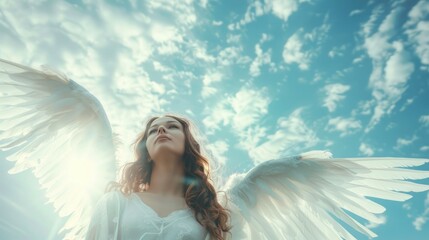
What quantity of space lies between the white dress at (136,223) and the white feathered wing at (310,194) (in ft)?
2.43

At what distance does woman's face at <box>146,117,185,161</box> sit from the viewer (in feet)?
12.9

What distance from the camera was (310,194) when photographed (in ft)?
14.1

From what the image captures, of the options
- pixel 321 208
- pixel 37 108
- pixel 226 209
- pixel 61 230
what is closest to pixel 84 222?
pixel 61 230

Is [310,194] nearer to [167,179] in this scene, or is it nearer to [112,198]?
[167,179]

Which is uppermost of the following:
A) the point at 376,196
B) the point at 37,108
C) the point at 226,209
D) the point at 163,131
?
the point at 37,108

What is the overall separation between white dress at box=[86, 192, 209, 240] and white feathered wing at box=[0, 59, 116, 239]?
57.2 inches

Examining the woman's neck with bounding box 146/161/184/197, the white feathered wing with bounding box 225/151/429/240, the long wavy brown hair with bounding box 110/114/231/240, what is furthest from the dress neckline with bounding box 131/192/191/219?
the white feathered wing with bounding box 225/151/429/240

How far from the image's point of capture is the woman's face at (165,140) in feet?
12.9

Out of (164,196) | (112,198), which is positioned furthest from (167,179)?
(112,198)

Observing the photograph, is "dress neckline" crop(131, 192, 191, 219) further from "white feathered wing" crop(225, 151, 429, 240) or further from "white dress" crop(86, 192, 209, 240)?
"white feathered wing" crop(225, 151, 429, 240)

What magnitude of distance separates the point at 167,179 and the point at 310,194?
5.09ft

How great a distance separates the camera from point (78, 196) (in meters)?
5.14

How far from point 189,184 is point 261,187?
772 mm

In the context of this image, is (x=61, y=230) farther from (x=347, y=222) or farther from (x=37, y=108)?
(x=347, y=222)
